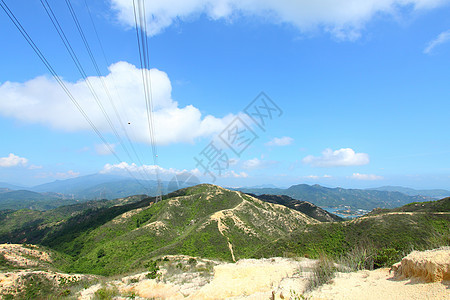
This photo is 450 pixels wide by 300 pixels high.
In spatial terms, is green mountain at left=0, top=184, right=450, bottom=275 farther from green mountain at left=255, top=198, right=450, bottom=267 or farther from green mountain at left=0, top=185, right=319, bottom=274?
green mountain at left=0, top=185, right=319, bottom=274

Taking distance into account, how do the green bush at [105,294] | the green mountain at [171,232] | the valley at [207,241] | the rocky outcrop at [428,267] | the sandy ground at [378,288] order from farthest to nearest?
the green mountain at [171,232]
the valley at [207,241]
the green bush at [105,294]
the rocky outcrop at [428,267]
the sandy ground at [378,288]

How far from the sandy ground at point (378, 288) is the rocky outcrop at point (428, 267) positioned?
238 millimetres

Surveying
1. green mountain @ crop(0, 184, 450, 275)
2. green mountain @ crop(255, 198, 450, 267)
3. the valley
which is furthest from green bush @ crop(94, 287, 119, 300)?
green mountain @ crop(255, 198, 450, 267)

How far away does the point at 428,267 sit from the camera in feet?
28.8

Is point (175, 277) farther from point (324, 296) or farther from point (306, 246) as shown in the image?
point (306, 246)

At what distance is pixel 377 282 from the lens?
10.7 m

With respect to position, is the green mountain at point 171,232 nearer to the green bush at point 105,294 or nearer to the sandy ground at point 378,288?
the green bush at point 105,294

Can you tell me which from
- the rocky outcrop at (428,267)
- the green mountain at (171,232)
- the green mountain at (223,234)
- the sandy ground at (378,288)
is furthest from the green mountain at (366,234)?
the rocky outcrop at (428,267)

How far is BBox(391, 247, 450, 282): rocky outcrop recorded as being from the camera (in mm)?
8273

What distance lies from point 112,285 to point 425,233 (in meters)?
48.3

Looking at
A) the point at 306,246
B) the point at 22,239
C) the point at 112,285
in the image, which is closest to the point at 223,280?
the point at 112,285

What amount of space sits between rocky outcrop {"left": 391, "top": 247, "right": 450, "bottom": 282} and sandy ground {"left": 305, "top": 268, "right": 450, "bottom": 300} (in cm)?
24

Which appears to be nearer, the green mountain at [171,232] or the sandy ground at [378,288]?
the sandy ground at [378,288]

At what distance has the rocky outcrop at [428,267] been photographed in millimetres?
8273
